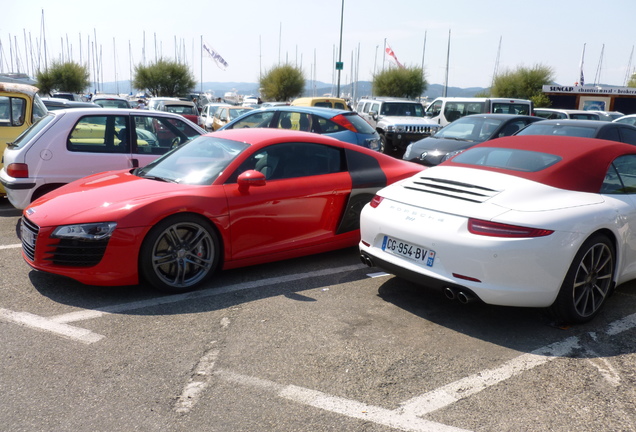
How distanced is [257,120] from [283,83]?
120 feet

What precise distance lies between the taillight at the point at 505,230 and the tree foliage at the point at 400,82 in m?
41.0

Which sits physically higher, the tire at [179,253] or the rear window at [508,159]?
the rear window at [508,159]

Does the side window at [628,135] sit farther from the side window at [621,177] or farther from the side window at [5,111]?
the side window at [5,111]

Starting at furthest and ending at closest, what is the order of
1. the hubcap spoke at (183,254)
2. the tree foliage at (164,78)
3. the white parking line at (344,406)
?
the tree foliage at (164,78) → the hubcap spoke at (183,254) → the white parking line at (344,406)

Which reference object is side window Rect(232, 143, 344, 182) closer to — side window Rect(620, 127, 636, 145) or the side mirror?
the side mirror

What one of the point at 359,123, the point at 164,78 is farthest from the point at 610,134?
the point at 164,78

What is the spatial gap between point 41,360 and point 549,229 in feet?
11.1

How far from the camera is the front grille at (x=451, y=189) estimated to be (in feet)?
14.1

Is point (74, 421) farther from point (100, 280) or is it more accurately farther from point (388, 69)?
point (388, 69)

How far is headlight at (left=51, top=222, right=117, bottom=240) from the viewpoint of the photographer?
Answer: 4520 millimetres

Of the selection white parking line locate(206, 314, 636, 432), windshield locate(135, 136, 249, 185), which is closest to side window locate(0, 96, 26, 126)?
windshield locate(135, 136, 249, 185)

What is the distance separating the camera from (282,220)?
5355 millimetres

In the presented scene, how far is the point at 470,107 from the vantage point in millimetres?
18047

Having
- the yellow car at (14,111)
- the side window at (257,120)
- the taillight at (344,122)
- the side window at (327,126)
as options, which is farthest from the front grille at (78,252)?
the side window at (257,120)
